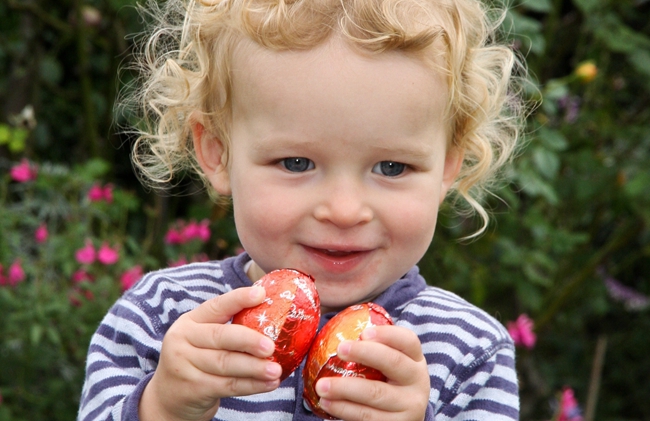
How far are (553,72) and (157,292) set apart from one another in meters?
2.41

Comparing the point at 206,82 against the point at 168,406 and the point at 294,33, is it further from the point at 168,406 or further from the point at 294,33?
the point at 168,406

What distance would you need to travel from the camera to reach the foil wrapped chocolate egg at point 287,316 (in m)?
1.22

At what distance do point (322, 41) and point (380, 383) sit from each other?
52 cm

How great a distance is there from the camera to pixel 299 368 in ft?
4.75

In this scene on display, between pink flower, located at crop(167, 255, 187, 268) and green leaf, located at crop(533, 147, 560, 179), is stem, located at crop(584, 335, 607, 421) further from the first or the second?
pink flower, located at crop(167, 255, 187, 268)

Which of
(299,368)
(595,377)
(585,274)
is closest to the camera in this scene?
(299,368)

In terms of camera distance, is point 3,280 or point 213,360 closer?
point 213,360

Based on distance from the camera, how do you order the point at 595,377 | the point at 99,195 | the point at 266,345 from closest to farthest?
the point at 266,345 → the point at 99,195 → the point at 595,377

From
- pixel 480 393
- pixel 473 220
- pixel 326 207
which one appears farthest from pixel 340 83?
pixel 473 220

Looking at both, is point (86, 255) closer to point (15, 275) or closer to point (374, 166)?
point (15, 275)

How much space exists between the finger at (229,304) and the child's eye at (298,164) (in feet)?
0.77

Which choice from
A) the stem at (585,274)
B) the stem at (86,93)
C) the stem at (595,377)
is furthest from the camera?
the stem at (86,93)

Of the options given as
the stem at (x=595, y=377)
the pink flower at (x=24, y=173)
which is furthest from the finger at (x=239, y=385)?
the stem at (x=595, y=377)

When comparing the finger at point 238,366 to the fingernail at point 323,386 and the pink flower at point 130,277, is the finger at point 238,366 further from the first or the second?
the pink flower at point 130,277
